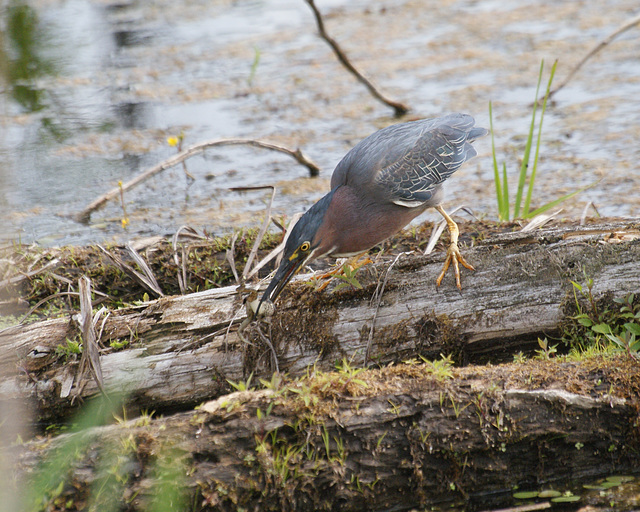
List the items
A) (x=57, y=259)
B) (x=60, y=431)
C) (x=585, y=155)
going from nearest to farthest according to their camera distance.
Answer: (x=60, y=431)
(x=57, y=259)
(x=585, y=155)

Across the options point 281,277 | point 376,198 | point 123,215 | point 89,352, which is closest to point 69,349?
point 89,352

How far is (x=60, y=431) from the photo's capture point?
10.2 feet

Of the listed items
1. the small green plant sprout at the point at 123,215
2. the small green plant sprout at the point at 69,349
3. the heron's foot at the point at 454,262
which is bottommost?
the small green plant sprout at the point at 123,215

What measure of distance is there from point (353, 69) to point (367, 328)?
4188 millimetres

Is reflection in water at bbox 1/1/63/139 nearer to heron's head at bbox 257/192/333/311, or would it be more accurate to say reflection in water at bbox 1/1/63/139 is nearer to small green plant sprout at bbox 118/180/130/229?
small green plant sprout at bbox 118/180/130/229

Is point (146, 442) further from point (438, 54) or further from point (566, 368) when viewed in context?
point (438, 54)

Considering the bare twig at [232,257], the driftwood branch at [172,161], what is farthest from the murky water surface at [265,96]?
the bare twig at [232,257]

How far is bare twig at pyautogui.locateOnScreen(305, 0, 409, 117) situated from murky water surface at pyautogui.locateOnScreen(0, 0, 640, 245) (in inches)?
7.5

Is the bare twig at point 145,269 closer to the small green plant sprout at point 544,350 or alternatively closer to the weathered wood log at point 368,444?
the weathered wood log at point 368,444

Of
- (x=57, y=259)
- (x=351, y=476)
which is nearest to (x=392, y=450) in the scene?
(x=351, y=476)

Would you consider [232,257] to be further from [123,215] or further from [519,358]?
[123,215]

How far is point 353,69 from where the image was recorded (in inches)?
265

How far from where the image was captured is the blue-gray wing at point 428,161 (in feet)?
11.9

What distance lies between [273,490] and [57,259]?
8.96 ft
